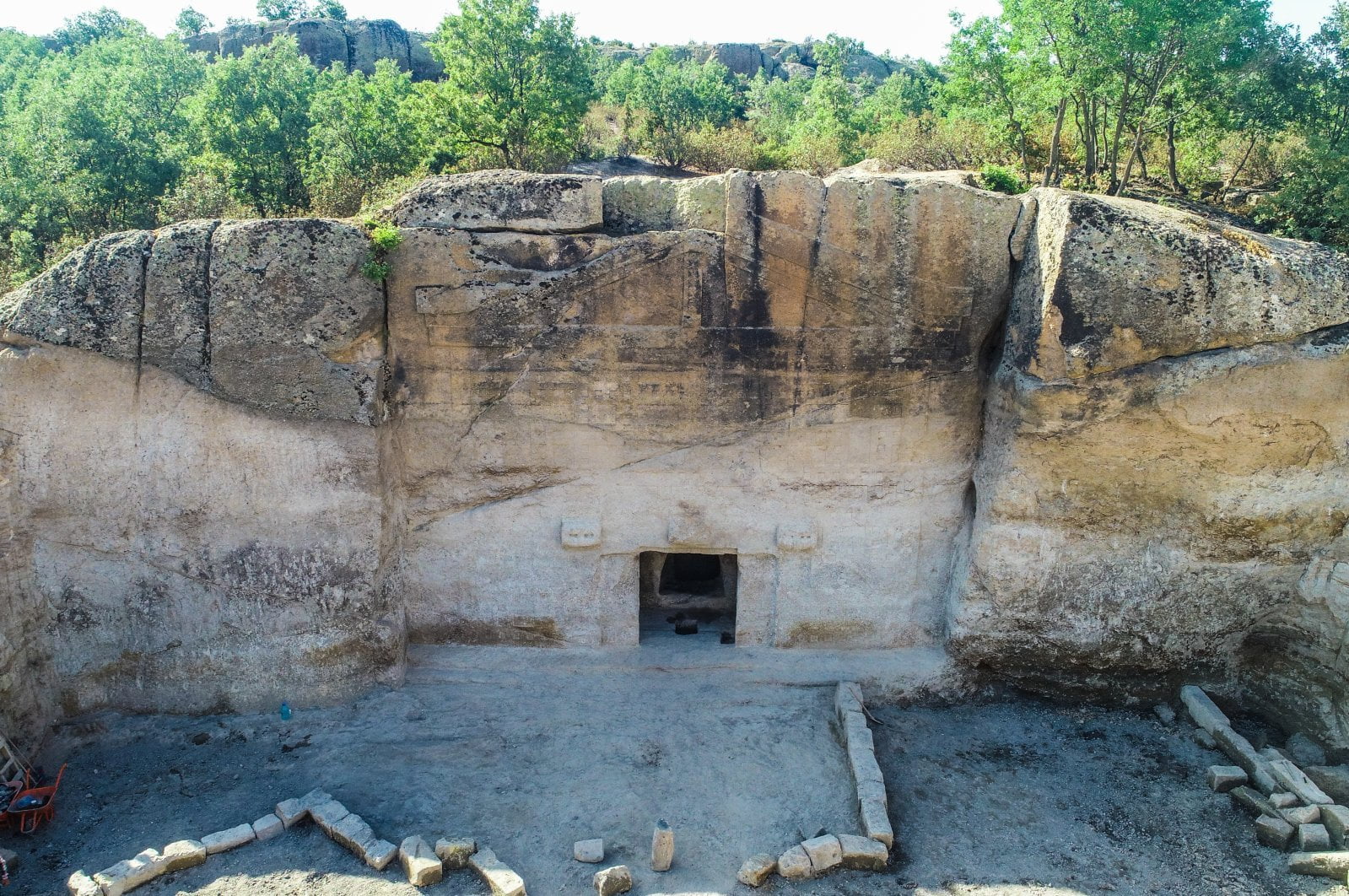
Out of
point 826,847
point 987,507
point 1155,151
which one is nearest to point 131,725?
point 826,847

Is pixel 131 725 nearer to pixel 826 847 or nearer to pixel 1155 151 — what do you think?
pixel 826 847

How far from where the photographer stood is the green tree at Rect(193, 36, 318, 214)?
47.5 ft

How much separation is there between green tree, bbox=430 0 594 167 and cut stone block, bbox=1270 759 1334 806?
12.9 meters

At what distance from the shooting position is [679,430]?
706cm

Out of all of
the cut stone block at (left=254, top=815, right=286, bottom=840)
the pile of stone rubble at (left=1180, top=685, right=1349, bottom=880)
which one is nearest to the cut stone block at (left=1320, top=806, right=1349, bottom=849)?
the pile of stone rubble at (left=1180, top=685, right=1349, bottom=880)

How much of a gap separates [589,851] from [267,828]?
2.15 metres

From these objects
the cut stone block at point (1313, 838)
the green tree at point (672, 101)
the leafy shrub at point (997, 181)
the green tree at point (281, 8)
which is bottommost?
the cut stone block at point (1313, 838)

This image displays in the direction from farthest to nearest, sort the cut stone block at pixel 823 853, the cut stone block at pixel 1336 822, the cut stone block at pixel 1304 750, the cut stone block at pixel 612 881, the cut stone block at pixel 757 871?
the cut stone block at pixel 1304 750
the cut stone block at pixel 1336 822
the cut stone block at pixel 823 853
the cut stone block at pixel 757 871
the cut stone block at pixel 612 881

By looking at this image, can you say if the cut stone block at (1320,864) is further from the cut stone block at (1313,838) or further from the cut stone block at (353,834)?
the cut stone block at (353,834)

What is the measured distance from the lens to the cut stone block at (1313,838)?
5754 millimetres

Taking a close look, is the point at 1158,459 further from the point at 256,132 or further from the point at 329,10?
the point at 329,10

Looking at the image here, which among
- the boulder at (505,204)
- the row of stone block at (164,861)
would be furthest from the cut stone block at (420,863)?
the boulder at (505,204)

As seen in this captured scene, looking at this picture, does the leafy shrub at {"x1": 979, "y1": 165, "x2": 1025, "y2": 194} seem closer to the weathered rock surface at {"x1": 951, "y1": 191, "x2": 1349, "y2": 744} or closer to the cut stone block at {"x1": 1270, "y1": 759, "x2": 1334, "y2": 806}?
the weathered rock surface at {"x1": 951, "y1": 191, "x2": 1349, "y2": 744}

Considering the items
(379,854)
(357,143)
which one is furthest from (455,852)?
(357,143)
